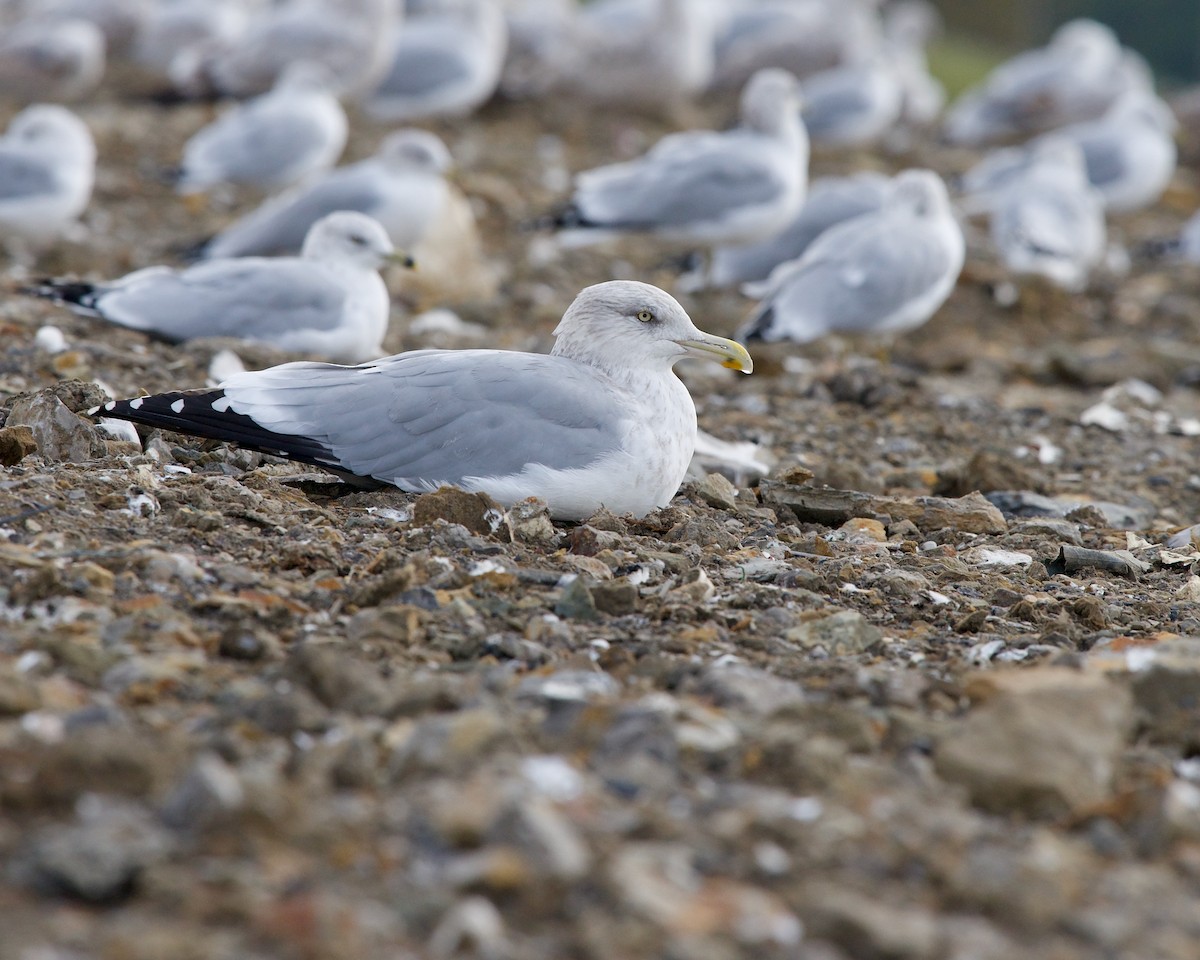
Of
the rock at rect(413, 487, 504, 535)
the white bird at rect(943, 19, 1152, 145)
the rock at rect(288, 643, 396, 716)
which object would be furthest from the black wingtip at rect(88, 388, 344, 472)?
the white bird at rect(943, 19, 1152, 145)

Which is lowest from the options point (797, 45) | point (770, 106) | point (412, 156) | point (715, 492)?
point (715, 492)

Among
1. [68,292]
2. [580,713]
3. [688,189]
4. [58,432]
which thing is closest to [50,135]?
[68,292]

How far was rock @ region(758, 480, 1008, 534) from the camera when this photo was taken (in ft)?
17.8

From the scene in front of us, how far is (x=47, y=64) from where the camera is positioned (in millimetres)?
14812

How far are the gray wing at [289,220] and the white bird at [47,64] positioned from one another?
22.2ft

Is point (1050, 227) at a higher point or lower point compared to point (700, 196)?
lower

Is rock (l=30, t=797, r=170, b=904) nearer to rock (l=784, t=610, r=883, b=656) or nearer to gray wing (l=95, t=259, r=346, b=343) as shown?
rock (l=784, t=610, r=883, b=656)

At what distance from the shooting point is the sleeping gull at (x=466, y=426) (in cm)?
473

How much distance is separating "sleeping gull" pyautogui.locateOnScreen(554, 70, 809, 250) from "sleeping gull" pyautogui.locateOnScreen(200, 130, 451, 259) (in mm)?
957

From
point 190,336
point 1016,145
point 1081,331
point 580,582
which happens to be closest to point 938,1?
point 1016,145

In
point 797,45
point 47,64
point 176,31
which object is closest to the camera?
point 47,64

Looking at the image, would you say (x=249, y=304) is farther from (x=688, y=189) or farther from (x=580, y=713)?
(x=580, y=713)

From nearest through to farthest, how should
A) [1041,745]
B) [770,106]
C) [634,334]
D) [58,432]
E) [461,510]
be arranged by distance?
[1041,745]
[461,510]
[58,432]
[634,334]
[770,106]

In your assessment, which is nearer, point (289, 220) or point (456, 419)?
point (456, 419)
